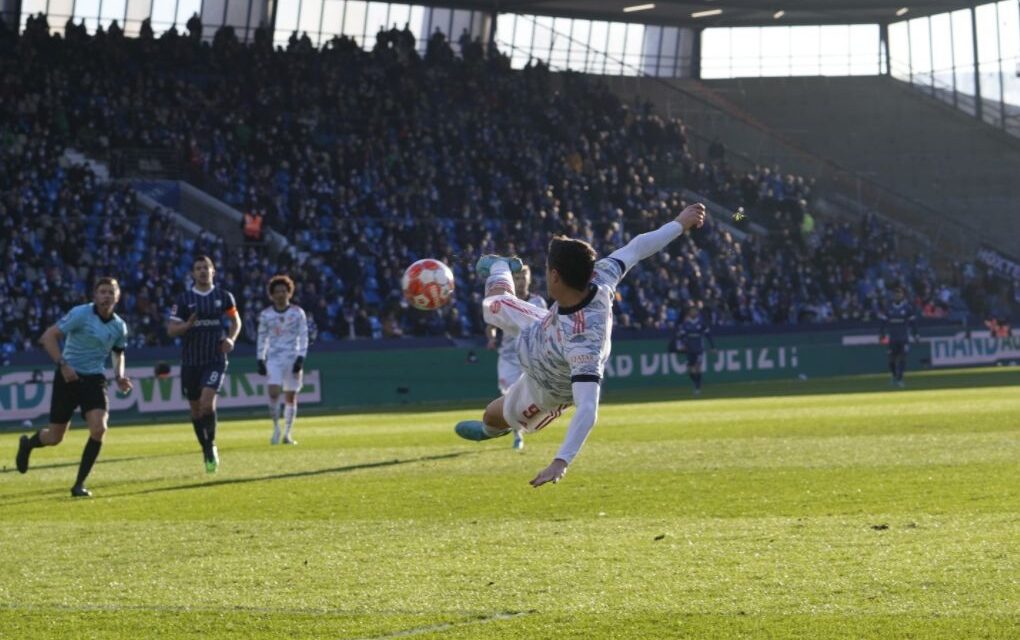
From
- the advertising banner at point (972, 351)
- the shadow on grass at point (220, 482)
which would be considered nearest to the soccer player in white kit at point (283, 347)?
the shadow on grass at point (220, 482)

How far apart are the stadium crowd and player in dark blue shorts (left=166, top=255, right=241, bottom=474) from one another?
16291mm

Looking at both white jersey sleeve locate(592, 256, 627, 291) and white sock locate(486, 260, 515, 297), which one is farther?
white sock locate(486, 260, 515, 297)

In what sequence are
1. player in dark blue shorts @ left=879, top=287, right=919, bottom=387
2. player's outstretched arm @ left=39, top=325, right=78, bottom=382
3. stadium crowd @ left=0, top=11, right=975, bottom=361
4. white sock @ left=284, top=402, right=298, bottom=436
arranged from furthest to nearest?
1. stadium crowd @ left=0, top=11, right=975, bottom=361
2. player in dark blue shorts @ left=879, top=287, right=919, bottom=387
3. white sock @ left=284, top=402, right=298, bottom=436
4. player's outstretched arm @ left=39, top=325, right=78, bottom=382

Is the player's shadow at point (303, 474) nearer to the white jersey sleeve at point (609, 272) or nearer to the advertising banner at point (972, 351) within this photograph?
the white jersey sleeve at point (609, 272)

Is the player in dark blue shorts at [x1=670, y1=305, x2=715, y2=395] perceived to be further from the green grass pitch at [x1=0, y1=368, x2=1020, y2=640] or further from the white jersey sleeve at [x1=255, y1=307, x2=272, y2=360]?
the green grass pitch at [x1=0, y1=368, x2=1020, y2=640]

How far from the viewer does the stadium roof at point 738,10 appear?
193ft

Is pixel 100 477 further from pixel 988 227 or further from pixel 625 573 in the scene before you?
pixel 988 227

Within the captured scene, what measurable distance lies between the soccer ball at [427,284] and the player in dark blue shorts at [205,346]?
5.97m

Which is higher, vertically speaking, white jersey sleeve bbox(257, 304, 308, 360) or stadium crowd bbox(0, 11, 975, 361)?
stadium crowd bbox(0, 11, 975, 361)

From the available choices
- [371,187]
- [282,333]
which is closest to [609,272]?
[282,333]

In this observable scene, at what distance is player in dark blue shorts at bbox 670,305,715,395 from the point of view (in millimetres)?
39219

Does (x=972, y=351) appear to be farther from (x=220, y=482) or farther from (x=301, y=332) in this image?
(x=220, y=482)

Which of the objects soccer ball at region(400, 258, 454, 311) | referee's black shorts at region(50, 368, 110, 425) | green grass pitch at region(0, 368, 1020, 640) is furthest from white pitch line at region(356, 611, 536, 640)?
referee's black shorts at region(50, 368, 110, 425)

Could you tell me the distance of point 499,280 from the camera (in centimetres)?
1107
